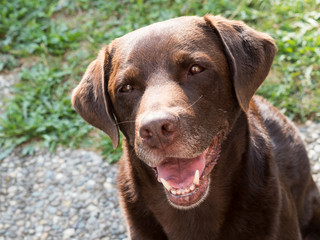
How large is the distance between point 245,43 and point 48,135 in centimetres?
321

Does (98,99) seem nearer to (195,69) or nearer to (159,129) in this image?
(195,69)

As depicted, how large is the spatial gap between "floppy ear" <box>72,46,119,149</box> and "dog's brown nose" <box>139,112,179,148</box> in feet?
2.22

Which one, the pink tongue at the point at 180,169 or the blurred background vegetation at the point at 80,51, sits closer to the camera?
the pink tongue at the point at 180,169

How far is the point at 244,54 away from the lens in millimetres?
3363

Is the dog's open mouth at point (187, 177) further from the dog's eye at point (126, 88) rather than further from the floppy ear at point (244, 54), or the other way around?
the dog's eye at point (126, 88)

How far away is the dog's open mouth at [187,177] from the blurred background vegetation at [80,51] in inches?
89.4

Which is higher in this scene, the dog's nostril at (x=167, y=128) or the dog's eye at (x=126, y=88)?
the dog's nostril at (x=167, y=128)

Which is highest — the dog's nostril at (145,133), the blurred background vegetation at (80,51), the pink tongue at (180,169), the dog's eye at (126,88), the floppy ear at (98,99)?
the dog's nostril at (145,133)

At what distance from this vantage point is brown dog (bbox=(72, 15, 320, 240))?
3135mm

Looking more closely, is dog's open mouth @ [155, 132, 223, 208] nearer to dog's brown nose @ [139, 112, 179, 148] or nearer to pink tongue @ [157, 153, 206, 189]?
pink tongue @ [157, 153, 206, 189]

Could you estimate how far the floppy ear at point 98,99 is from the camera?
361 centimetres

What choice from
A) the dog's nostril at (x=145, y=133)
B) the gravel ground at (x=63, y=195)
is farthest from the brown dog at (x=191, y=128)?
the gravel ground at (x=63, y=195)

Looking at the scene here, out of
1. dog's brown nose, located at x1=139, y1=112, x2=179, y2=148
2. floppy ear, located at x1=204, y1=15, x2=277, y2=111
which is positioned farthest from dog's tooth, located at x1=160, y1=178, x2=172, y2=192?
floppy ear, located at x1=204, y1=15, x2=277, y2=111

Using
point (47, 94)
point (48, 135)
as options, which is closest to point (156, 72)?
point (48, 135)
